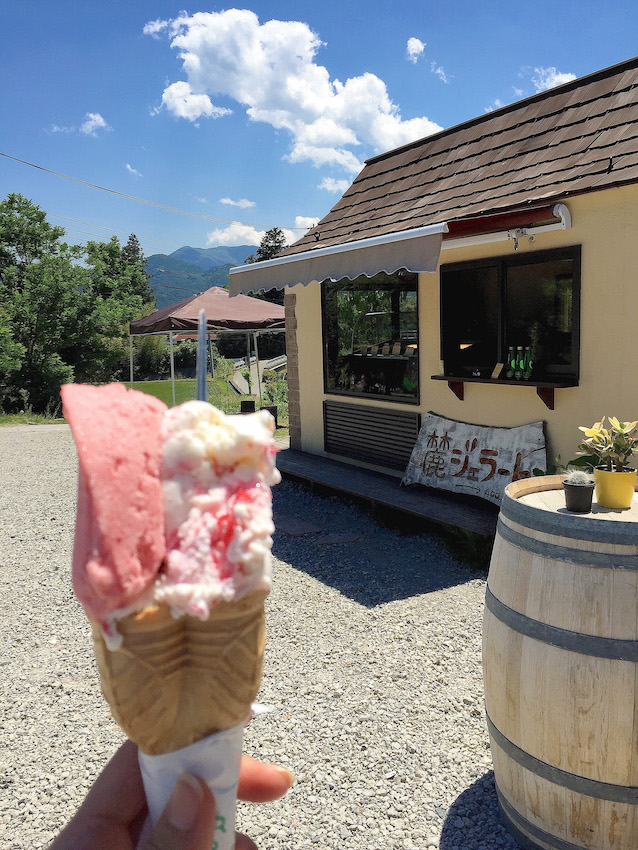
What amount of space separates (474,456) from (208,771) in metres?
5.73

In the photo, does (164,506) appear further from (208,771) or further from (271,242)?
(271,242)

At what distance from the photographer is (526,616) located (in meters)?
2.37

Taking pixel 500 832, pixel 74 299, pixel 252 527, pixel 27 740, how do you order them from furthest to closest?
pixel 74 299
pixel 27 740
pixel 500 832
pixel 252 527

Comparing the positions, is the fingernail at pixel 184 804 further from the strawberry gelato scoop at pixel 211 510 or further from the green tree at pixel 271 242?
the green tree at pixel 271 242

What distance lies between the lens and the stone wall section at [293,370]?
31.8ft

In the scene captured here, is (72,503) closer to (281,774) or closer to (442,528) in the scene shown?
(442,528)

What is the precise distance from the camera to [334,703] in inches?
145

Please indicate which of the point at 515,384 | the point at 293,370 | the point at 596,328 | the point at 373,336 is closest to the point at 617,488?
the point at 596,328

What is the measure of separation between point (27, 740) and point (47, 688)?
0.52 metres

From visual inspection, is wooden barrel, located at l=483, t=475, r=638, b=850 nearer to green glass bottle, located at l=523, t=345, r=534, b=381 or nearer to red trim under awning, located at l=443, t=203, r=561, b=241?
red trim under awning, located at l=443, t=203, r=561, b=241

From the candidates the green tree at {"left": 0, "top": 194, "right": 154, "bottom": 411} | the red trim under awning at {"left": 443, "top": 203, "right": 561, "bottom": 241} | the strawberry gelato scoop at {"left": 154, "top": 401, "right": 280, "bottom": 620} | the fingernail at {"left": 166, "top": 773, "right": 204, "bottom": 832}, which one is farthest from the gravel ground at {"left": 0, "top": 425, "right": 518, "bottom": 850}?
the green tree at {"left": 0, "top": 194, "right": 154, "bottom": 411}

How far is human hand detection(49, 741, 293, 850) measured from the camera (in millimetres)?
1061

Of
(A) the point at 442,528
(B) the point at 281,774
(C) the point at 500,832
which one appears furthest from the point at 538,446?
(B) the point at 281,774

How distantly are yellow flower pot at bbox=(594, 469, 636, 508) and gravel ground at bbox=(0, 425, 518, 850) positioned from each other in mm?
1449
